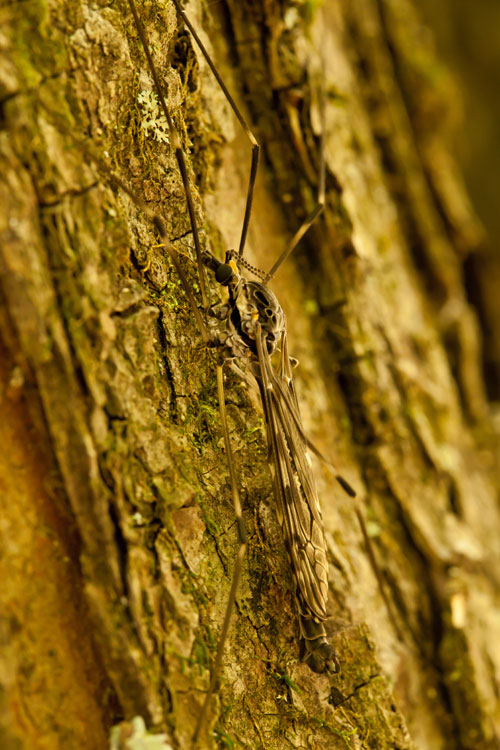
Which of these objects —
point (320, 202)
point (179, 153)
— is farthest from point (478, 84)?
point (179, 153)

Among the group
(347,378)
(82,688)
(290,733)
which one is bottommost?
(290,733)

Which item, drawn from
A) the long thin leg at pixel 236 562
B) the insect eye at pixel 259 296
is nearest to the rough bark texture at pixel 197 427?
the long thin leg at pixel 236 562

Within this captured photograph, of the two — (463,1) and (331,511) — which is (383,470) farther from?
(463,1)

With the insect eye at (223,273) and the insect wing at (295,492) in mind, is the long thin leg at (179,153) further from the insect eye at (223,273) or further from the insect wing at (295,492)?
the insect wing at (295,492)

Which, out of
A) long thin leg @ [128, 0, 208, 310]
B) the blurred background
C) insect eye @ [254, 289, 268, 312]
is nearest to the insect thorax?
insect eye @ [254, 289, 268, 312]

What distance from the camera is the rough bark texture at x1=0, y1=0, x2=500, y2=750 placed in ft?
3.87

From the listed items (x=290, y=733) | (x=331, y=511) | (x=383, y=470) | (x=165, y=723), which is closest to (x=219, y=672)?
(x=165, y=723)

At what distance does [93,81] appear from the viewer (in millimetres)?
1375

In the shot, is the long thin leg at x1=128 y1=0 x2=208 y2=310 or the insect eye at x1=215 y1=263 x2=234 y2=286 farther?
the insect eye at x1=215 y1=263 x2=234 y2=286

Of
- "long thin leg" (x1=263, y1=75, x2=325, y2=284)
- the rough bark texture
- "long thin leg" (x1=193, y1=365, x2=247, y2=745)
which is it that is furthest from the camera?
"long thin leg" (x1=263, y1=75, x2=325, y2=284)

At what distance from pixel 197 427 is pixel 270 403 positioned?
234mm

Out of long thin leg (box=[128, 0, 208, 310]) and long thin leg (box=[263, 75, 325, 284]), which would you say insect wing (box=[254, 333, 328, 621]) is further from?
long thin leg (box=[263, 75, 325, 284])

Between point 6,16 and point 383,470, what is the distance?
1780mm

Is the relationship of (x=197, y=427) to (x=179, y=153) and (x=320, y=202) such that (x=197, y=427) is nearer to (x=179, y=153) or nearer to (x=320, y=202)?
(x=179, y=153)
